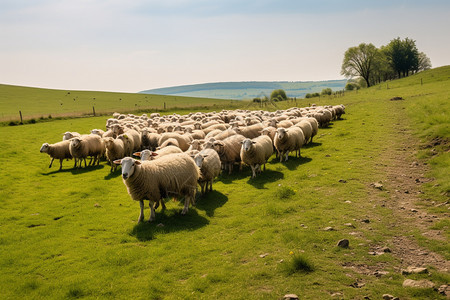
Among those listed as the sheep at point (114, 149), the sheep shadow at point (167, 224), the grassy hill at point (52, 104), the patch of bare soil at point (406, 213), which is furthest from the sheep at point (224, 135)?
the grassy hill at point (52, 104)

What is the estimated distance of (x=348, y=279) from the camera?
221 inches

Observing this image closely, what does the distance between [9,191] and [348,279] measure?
13.9 metres

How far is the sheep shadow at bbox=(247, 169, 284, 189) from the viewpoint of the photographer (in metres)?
12.8

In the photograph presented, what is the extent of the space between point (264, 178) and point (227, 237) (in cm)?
580

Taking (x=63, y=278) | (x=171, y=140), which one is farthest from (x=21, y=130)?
(x=63, y=278)

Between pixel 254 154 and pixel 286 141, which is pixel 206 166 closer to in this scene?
pixel 254 154

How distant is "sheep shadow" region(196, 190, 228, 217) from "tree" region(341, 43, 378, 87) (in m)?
85.4

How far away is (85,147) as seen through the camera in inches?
709

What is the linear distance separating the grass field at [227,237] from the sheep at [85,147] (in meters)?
2.90

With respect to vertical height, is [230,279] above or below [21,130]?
below

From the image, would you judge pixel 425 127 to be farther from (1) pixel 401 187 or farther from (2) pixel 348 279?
(2) pixel 348 279

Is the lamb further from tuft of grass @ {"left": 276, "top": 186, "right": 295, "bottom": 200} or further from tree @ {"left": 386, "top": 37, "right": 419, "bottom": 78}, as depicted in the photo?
tree @ {"left": 386, "top": 37, "right": 419, "bottom": 78}

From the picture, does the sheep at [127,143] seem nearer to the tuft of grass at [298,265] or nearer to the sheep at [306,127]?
the sheep at [306,127]

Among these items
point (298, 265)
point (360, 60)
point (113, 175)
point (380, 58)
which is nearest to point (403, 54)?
point (380, 58)
